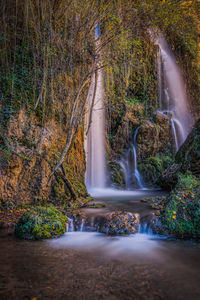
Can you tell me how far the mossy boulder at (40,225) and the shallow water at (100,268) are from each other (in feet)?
0.59

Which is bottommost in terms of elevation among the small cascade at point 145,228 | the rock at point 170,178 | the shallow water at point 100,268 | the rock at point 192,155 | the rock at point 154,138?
the shallow water at point 100,268

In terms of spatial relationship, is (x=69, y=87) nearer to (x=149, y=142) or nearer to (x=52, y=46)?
(x=52, y=46)

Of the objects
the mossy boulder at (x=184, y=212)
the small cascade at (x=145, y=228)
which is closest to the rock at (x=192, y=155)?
the mossy boulder at (x=184, y=212)

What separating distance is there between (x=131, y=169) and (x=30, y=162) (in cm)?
772

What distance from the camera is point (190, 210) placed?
4297 mm

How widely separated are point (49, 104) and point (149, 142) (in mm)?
8020

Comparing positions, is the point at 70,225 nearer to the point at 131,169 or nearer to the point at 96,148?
the point at 96,148

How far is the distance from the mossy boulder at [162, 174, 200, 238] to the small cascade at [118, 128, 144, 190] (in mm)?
7462

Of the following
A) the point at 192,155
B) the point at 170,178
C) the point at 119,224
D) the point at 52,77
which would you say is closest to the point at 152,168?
the point at 170,178

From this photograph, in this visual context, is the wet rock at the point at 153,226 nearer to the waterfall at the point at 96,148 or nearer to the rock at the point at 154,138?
the waterfall at the point at 96,148

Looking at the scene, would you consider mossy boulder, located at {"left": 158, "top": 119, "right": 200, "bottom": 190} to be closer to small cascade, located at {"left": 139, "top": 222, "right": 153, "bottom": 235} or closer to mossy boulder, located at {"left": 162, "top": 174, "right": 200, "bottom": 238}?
mossy boulder, located at {"left": 162, "top": 174, "right": 200, "bottom": 238}

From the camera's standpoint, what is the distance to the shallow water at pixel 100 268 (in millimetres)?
2516

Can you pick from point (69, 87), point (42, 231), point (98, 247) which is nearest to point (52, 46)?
point (69, 87)

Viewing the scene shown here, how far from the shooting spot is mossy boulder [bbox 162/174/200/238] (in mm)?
4184
